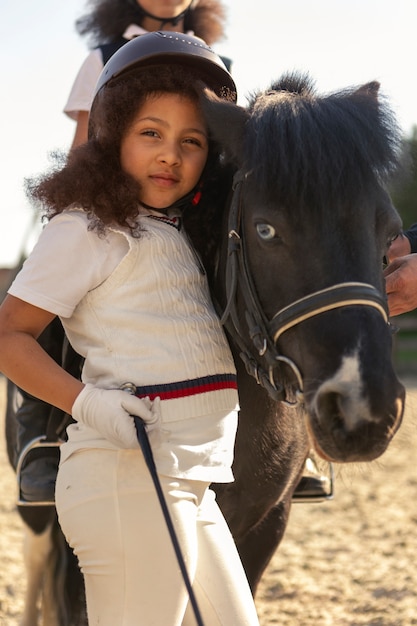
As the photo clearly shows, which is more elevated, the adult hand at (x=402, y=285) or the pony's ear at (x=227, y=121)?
the pony's ear at (x=227, y=121)

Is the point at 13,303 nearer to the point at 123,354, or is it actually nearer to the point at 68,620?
the point at 123,354

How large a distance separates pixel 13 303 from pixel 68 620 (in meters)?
2.01

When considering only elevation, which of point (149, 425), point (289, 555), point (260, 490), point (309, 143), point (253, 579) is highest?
point (309, 143)

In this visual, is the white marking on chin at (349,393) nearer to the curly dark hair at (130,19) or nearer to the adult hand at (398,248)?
the adult hand at (398,248)

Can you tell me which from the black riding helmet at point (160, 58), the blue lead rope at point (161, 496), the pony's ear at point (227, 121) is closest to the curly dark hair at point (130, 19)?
the black riding helmet at point (160, 58)

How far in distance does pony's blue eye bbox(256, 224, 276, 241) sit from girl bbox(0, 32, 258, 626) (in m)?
0.29

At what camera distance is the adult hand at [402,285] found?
260 cm

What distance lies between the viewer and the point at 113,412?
199cm

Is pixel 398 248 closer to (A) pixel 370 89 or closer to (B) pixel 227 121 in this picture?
(A) pixel 370 89

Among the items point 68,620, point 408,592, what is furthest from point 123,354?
point 408,592

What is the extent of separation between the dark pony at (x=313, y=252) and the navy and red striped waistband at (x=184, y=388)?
0.36 feet

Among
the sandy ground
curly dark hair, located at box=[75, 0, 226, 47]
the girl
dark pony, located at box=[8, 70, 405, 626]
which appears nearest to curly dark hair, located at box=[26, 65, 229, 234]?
the girl

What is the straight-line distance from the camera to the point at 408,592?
16.0 ft

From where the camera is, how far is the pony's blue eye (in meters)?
2.10
